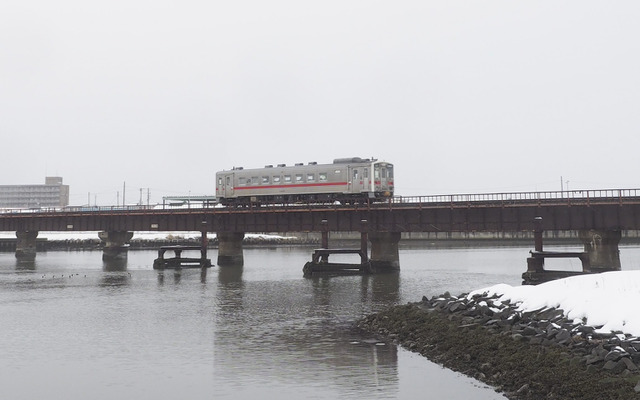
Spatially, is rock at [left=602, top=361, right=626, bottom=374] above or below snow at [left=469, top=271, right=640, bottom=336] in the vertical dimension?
below

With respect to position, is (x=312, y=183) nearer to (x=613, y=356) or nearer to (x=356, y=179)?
(x=356, y=179)

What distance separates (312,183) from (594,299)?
4644 cm

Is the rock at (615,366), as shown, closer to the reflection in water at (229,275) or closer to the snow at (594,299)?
the snow at (594,299)

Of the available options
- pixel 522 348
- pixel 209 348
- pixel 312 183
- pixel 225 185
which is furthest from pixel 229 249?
pixel 522 348

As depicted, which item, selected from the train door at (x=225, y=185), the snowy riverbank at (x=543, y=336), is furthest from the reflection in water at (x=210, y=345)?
the train door at (x=225, y=185)

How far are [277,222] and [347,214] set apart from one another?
25.9 ft

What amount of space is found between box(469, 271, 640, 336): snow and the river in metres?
4.02

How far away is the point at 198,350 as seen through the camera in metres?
21.0

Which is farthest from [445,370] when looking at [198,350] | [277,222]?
[277,222]

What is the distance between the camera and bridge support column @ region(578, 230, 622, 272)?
50.6 metres

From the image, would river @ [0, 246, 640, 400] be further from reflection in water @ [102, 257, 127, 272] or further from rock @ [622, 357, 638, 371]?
reflection in water @ [102, 257, 127, 272]

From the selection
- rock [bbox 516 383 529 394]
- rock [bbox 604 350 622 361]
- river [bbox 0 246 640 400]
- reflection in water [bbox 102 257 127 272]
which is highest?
rock [bbox 604 350 622 361]

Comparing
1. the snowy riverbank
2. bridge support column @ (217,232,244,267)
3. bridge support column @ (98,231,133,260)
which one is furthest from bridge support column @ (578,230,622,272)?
bridge support column @ (98,231,133,260)

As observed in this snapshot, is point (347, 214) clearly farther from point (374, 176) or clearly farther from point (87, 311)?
point (87, 311)
